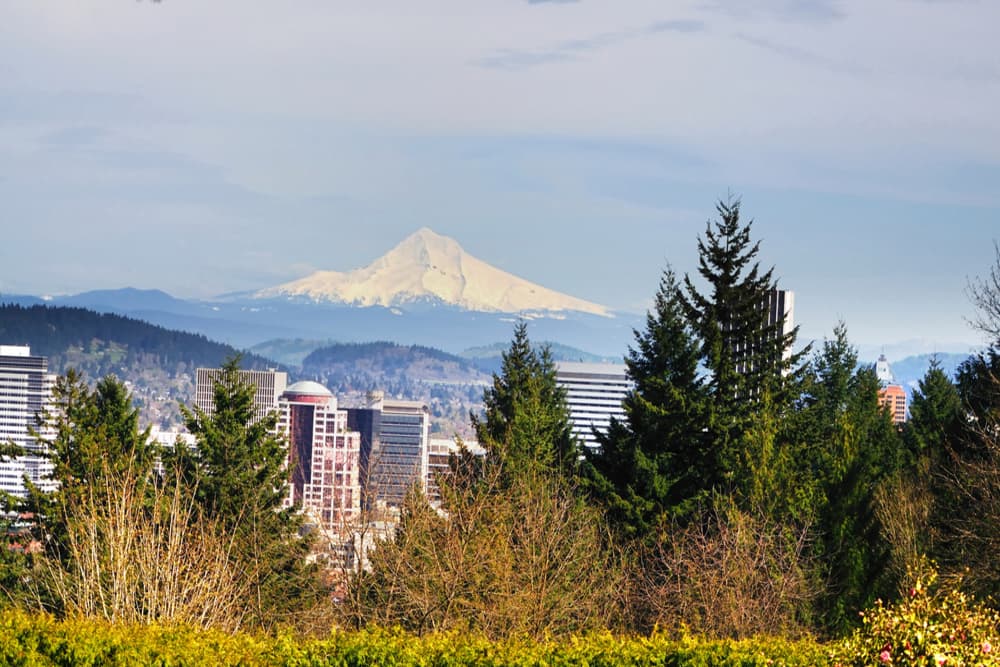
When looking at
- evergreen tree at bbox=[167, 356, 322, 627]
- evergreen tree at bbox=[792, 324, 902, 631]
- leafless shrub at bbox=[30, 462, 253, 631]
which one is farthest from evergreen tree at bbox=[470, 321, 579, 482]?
leafless shrub at bbox=[30, 462, 253, 631]

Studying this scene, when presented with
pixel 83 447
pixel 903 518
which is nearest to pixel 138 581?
pixel 83 447

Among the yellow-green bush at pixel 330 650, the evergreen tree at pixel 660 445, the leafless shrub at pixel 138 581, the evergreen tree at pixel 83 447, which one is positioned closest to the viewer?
the yellow-green bush at pixel 330 650

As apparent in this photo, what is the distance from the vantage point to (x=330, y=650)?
1156cm

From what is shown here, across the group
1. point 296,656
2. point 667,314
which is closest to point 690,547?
point 667,314

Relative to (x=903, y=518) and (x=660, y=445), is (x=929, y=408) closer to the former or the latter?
(x=903, y=518)

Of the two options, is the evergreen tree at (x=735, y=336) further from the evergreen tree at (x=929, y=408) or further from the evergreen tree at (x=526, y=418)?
the evergreen tree at (x=929, y=408)

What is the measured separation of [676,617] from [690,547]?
2.62m

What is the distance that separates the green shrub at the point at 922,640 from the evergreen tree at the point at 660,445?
1876 centimetres

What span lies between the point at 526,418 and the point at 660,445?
3398 millimetres

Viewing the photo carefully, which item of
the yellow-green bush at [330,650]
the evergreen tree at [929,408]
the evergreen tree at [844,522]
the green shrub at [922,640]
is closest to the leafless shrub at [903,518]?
the evergreen tree at [844,522]

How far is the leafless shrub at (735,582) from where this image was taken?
22000mm

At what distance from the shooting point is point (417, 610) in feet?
64.0

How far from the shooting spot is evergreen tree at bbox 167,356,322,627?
25.8 metres

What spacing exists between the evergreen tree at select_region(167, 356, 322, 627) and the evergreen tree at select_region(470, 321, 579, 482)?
515 cm
